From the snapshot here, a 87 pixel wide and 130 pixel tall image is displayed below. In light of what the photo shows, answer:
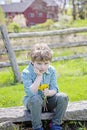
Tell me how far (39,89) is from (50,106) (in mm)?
251

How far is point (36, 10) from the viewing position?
52719mm

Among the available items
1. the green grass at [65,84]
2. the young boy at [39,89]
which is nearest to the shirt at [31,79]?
the young boy at [39,89]

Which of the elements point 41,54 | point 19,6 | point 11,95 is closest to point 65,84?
point 11,95

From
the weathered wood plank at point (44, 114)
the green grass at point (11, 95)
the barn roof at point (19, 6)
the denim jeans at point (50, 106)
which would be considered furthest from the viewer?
the barn roof at point (19, 6)

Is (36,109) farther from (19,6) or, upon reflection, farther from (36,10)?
(19,6)

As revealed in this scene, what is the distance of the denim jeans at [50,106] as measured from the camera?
4.32 meters

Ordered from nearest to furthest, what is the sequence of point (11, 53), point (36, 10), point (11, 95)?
point (11, 95) → point (11, 53) → point (36, 10)

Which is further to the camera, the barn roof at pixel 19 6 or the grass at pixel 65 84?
the barn roof at pixel 19 6

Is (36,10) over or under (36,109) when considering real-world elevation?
under

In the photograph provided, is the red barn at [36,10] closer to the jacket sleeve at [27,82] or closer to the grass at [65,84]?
the grass at [65,84]

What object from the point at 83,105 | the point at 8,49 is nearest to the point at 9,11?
the point at 8,49

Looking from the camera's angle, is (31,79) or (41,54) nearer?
(41,54)

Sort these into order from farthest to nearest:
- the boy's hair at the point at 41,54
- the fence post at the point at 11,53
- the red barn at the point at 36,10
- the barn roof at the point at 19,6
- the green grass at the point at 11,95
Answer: the barn roof at the point at 19,6, the red barn at the point at 36,10, the fence post at the point at 11,53, the green grass at the point at 11,95, the boy's hair at the point at 41,54

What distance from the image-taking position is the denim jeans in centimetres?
432
